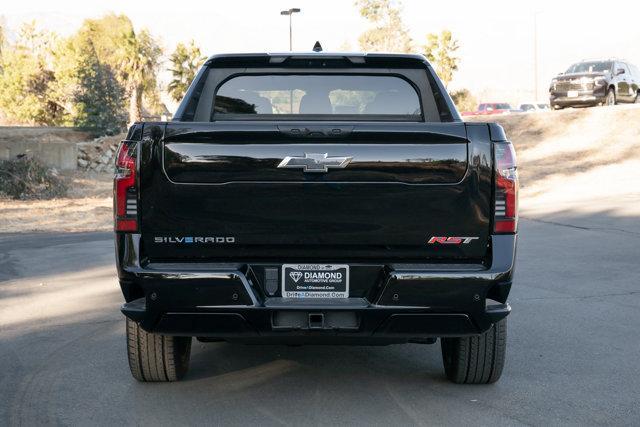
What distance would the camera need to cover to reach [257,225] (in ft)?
14.9

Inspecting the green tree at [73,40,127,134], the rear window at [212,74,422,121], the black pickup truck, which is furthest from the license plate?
the green tree at [73,40,127,134]

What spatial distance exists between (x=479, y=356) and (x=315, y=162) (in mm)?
1687

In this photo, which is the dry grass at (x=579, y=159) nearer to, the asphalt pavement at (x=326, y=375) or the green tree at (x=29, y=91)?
the asphalt pavement at (x=326, y=375)

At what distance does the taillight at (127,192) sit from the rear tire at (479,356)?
2076mm

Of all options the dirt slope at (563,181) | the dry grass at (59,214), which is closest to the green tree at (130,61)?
the dirt slope at (563,181)

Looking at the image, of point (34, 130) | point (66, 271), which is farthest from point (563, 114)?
point (34, 130)

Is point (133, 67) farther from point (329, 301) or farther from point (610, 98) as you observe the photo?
point (329, 301)

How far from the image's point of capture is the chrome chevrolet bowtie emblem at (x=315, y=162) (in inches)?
177

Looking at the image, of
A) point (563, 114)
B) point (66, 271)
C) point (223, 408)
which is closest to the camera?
point (223, 408)

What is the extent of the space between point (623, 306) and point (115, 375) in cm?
472

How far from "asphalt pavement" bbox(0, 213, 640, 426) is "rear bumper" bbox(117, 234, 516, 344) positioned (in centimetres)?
52

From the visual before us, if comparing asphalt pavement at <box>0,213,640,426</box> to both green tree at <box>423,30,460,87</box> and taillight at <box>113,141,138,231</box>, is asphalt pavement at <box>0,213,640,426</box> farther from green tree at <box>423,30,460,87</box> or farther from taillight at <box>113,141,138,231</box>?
green tree at <box>423,30,460,87</box>

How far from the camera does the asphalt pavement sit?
15.9 ft

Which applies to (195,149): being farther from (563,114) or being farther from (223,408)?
(563,114)
